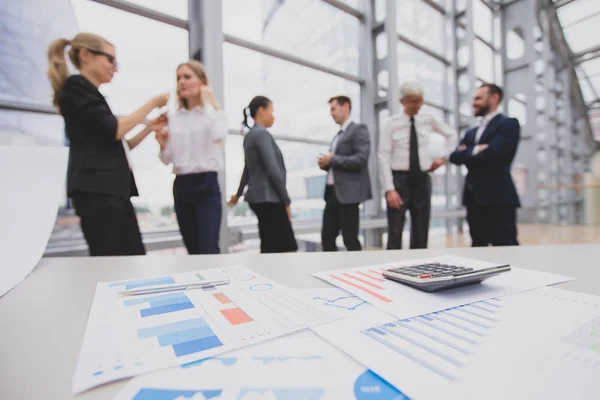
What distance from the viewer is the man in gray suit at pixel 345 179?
6.71ft

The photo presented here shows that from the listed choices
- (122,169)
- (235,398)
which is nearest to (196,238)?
(122,169)

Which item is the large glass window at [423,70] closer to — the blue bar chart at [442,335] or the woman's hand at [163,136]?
the woman's hand at [163,136]

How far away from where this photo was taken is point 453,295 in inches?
16.1

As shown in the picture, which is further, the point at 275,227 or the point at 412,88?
the point at 412,88

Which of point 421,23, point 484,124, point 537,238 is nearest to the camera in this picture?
point 484,124

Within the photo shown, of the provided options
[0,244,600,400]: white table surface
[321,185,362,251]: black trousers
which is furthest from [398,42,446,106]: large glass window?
[0,244,600,400]: white table surface

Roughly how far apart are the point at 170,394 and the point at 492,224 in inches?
86.9

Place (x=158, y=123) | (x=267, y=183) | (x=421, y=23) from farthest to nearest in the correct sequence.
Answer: (x=421, y=23), (x=267, y=183), (x=158, y=123)

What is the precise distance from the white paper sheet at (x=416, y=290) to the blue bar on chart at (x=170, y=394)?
0.69ft

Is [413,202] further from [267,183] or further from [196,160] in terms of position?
[196,160]

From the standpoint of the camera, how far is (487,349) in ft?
0.86

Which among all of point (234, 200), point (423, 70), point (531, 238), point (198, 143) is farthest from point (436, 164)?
point (531, 238)

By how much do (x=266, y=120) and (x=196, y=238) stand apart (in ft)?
2.72

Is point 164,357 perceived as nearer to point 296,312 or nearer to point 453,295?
point 296,312
